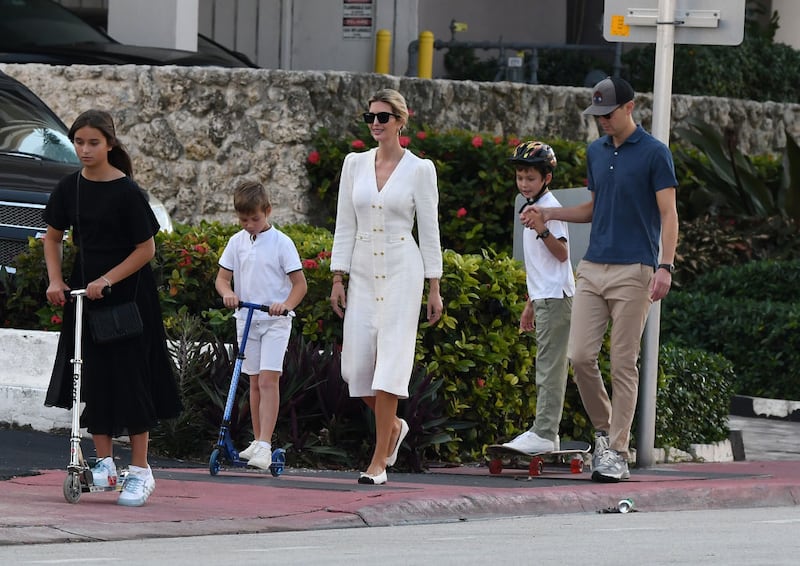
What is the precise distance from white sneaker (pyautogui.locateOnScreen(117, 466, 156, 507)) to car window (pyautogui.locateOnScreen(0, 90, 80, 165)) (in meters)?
5.79

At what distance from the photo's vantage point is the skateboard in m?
9.66

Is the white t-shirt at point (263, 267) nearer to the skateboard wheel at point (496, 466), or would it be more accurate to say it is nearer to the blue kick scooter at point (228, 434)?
the blue kick scooter at point (228, 434)

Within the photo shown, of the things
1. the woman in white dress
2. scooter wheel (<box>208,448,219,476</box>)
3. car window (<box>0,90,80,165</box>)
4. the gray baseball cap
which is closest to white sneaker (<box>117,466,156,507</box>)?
scooter wheel (<box>208,448,219,476</box>)

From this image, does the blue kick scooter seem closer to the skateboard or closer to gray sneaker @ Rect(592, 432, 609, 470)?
the skateboard

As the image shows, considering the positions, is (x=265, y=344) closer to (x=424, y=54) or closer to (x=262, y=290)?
(x=262, y=290)

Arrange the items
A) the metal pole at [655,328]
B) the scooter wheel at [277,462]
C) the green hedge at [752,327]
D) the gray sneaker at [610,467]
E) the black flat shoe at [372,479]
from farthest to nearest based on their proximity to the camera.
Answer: the green hedge at [752,327], the metal pole at [655,328], the gray sneaker at [610,467], the scooter wheel at [277,462], the black flat shoe at [372,479]

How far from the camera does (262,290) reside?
9.23 meters

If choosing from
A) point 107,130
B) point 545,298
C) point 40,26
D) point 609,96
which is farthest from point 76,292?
point 40,26

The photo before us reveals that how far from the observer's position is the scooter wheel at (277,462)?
912cm

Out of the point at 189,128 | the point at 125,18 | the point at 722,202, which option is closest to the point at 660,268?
the point at 189,128

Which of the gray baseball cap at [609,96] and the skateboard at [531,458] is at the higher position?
the gray baseball cap at [609,96]

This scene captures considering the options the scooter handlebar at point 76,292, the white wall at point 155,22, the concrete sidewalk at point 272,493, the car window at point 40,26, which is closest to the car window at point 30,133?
the concrete sidewalk at point 272,493

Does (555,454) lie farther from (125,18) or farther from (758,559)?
(125,18)

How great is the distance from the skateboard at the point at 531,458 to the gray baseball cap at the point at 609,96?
185cm
